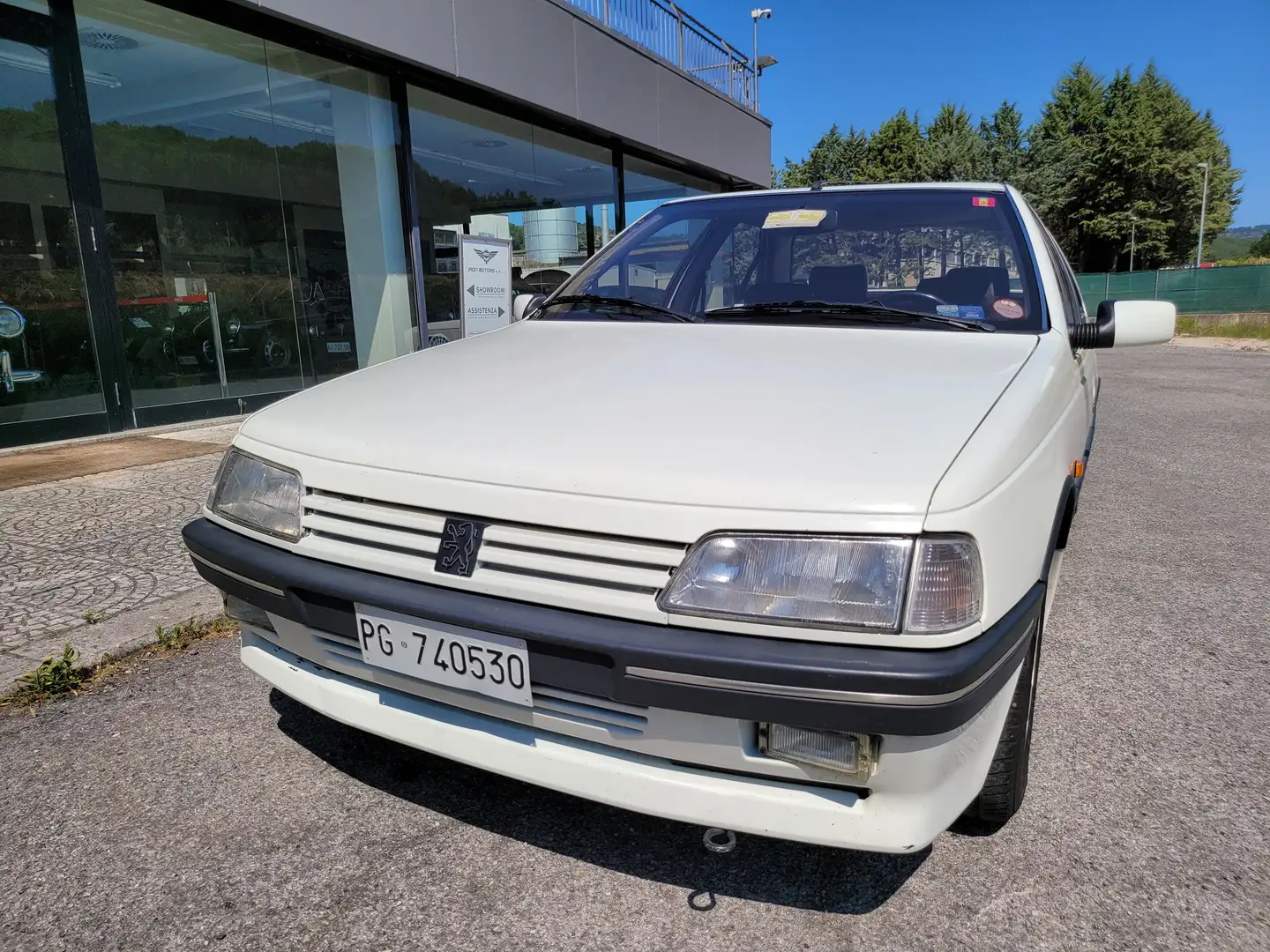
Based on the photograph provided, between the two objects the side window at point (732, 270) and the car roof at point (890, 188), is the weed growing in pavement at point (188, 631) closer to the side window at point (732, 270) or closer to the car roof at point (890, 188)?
the side window at point (732, 270)

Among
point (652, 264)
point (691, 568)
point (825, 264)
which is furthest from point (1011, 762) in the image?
point (652, 264)

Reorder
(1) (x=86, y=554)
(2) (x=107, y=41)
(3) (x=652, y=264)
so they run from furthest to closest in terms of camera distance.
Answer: (2) (x=107, y=41) < (1) (x=86, y=554) < (3) (x=652, y=264)

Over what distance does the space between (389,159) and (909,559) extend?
9.04m

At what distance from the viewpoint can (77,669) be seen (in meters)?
2.56

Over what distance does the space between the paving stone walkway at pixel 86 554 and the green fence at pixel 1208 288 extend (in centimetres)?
2651

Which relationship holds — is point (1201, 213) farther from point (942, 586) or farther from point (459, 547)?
point (459, 547)

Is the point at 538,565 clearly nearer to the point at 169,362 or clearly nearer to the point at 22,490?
the point at 22,490

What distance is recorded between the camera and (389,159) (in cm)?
896

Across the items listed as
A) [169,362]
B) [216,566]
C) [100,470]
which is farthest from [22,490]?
[216,566]

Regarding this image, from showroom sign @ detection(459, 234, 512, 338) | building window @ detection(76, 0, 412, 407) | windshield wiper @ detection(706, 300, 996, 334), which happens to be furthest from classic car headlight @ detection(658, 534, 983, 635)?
building window @ detection(76, 0, 412, 407)

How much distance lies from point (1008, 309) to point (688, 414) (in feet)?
3.99

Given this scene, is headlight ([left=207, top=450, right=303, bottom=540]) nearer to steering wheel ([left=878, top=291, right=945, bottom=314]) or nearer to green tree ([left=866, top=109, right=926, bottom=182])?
steering wheel ([left=878, top=291, right=945, bottom=314])

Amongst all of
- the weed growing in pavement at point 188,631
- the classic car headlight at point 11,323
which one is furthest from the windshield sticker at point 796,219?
the classic car headlight at point 11,323

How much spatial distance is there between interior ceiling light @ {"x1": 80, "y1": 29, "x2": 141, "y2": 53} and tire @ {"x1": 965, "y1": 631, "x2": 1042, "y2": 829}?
8086mm
